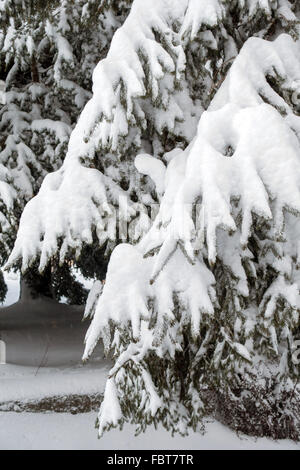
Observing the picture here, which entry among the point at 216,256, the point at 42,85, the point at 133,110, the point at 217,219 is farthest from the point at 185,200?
the point at 42,85

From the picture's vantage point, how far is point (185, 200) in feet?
10.4

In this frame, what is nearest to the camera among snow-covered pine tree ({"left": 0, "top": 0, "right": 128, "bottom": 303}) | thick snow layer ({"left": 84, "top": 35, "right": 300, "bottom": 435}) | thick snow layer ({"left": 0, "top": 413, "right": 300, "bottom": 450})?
Answer: thick snow layer ({"left": 84, "top": 35, "right": 300, "bottom": 435})

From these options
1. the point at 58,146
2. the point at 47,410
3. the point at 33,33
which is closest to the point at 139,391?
the point at 47,410

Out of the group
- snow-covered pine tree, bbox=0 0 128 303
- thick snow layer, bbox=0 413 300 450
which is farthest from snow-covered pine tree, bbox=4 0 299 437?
snow-covered pine tree, bbox=0 0 128 303

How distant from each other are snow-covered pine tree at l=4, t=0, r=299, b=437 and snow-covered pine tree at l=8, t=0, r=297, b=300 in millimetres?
14

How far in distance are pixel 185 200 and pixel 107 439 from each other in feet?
14.0

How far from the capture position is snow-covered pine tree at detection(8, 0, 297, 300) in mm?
3951

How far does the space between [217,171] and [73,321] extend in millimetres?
11752

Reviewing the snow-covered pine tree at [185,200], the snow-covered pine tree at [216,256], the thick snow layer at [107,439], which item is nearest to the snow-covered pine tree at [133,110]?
the snow-covered pine tree at [185,200]

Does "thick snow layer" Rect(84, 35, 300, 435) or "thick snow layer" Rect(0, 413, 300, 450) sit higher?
"thick snow layer" Rect(84, 35, 300, 435)

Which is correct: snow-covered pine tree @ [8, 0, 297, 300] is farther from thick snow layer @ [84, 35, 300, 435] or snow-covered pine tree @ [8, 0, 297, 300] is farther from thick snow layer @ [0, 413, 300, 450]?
thick snow layer @ [0, 413, 300, 450]

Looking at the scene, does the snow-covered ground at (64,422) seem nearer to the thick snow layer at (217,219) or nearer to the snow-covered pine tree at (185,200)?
the snow-covered pine tree at (185,200)

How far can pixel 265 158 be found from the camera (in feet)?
10.1

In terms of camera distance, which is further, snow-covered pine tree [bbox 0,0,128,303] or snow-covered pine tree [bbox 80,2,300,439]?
snow-covered pine tree [bbox 0,0,128,303]
